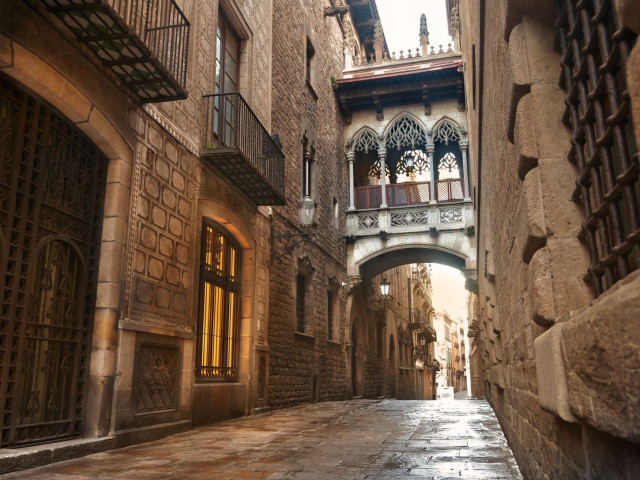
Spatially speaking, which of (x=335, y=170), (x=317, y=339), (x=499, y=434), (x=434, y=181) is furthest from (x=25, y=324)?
(x=434, y=181)

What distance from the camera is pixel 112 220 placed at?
6.53 metres

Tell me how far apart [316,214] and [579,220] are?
13273mm

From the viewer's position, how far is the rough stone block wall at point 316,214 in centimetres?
1251

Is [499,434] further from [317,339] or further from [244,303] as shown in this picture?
[317,339]

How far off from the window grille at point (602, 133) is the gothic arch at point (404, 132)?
17560 mm

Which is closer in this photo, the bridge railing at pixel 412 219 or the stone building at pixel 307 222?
the stone building at pixel 307 222

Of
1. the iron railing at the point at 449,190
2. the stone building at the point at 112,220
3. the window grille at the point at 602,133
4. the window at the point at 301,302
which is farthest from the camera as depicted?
the iron railing at the point at 449,190

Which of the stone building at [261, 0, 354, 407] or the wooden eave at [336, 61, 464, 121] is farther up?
the wooden eave at [336, 61, 464, 121]

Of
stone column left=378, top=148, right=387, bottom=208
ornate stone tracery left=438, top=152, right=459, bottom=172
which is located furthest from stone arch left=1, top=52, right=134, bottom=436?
ornate stone tracery left=438, top=152, right=459, bottom=172

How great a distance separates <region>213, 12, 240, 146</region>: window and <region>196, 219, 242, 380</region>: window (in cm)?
165

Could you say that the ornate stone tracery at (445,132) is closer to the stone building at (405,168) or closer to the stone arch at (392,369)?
the stone building at (405,168)

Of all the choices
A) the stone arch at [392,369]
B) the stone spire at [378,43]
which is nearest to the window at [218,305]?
the stone spire at [378,43]

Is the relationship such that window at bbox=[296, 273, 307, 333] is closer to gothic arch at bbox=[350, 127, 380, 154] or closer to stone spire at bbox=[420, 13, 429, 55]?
gothic arch at bbox=[350, 127, 380, 154]

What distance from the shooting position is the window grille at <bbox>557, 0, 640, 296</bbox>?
1542 mm
